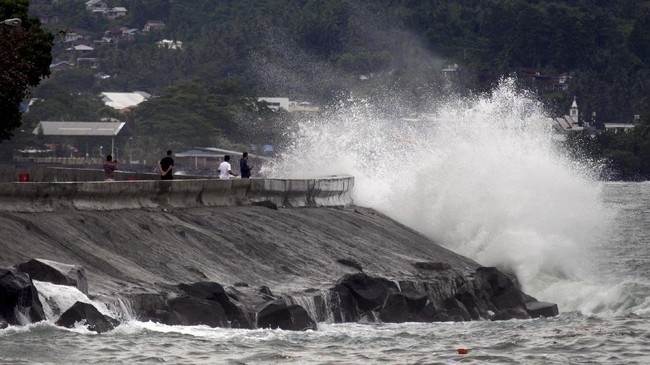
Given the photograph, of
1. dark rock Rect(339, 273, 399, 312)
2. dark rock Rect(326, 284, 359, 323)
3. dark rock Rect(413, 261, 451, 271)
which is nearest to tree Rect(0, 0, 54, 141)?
dark rock Rect(413, 261, 451, 271)

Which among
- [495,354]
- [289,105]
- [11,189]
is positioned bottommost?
[495,354]

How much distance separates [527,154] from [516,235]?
842 cm

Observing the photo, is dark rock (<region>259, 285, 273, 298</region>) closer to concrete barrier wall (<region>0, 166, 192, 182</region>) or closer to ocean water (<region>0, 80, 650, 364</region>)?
ocean water (<region>0, 80, 650, 364</region>)

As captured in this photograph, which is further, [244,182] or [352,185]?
[352,185]

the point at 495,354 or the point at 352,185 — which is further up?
the point at 352,185

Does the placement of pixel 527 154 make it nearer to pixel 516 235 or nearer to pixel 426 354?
pixel 516 235

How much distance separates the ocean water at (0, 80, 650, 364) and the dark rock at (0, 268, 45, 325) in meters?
0.21

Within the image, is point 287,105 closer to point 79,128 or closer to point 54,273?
point 79,128

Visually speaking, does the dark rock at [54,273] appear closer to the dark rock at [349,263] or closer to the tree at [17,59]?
the dark rock at [349,263]

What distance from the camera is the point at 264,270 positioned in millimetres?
32156

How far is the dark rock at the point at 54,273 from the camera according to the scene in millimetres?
25859

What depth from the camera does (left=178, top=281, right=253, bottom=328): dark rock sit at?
27656mm

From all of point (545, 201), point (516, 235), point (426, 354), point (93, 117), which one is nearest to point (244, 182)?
point (516, 235)

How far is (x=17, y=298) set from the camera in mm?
24531
